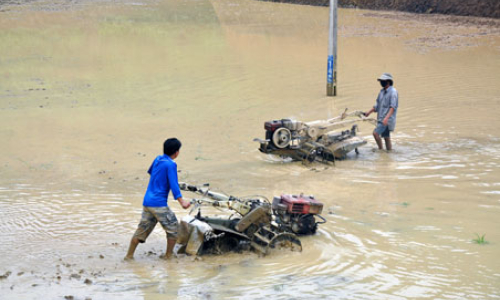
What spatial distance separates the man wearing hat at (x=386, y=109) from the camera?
10.9 m

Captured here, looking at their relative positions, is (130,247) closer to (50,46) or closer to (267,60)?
(267,60)

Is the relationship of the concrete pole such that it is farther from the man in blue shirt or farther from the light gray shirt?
the man in blue shirt

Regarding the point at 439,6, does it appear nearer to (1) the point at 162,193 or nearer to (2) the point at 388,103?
(2) the point at 388,103

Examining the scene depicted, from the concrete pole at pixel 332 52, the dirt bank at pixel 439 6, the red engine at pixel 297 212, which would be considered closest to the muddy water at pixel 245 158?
the red engine at pixel 297 212

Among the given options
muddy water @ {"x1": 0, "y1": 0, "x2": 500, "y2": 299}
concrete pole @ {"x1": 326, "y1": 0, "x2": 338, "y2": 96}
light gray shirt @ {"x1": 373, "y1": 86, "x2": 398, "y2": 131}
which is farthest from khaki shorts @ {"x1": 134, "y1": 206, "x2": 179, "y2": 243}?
concrete pole @ {"x1": 326, "y1": 0, "x2": 338, "y2": 96}

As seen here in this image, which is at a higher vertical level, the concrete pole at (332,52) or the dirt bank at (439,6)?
the dirt bank at (439,6)

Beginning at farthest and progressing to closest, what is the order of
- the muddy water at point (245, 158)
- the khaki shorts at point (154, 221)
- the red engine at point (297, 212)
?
1. the red engine at point (297, 212)
2. the khaki shorts at point (154, 221)
3. the muddy water at point (245, 158)

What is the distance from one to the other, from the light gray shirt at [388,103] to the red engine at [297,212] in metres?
4.24

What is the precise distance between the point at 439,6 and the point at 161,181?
2933 cm

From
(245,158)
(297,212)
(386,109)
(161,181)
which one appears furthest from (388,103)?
(161,181)

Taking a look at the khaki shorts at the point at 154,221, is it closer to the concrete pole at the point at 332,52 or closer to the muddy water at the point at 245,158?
the muddy water at the point at 245,158

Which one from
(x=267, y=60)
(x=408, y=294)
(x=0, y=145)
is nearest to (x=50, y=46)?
(x=267, y=60)

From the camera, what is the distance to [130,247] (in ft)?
22.1

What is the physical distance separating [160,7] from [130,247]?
32.4 metres
